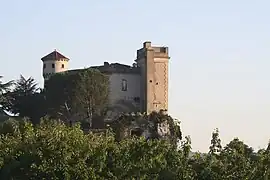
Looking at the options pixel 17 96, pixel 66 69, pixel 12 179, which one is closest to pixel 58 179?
pixel 12 179

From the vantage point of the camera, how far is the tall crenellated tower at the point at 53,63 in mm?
79938

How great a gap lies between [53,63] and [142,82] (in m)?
10.3

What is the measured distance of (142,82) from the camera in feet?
245

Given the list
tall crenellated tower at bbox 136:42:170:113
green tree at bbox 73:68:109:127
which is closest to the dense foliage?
green tree at bbox 73:68:109:127

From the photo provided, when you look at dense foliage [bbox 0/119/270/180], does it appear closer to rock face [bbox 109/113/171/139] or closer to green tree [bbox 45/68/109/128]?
green tree [bbox 45/68/109/128]

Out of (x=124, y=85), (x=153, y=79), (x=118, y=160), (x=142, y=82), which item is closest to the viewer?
(x=118, y=160)

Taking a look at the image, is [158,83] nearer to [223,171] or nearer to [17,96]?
[17,96]

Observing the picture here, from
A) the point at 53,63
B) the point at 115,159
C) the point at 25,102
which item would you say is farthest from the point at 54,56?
the point at 115,159

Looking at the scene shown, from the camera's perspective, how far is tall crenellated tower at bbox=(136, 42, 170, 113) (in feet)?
242

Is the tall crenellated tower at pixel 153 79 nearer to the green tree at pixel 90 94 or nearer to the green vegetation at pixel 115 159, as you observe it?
the green tree at pixel 90 94

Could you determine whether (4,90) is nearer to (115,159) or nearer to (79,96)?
(79,96)

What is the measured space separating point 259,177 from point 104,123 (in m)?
45.7

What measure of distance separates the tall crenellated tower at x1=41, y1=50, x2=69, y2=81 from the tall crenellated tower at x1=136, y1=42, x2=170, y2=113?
867 centimetres

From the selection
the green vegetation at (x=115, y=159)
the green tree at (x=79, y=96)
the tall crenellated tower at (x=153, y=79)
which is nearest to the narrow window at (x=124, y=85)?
the tall crenellated tower at (x=153, y=79)
